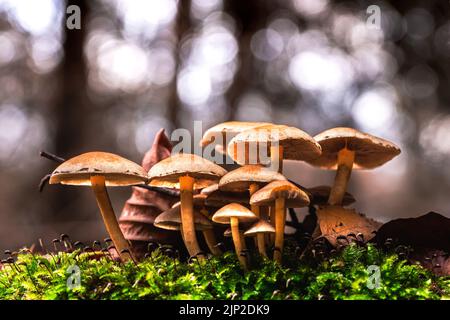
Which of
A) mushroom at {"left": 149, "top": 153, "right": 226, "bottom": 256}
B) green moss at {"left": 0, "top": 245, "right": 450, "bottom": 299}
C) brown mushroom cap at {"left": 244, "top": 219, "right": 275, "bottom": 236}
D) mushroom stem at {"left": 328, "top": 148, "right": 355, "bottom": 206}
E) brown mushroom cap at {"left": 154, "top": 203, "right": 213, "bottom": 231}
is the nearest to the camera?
green moss at {"left": 0, "top": 245, "right": 450, "bottom": 299}

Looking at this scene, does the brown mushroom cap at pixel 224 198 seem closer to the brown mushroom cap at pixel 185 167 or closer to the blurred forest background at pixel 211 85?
the brown mushroom cap at pixel 185 167

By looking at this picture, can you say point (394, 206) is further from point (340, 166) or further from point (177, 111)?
point (340, 166)

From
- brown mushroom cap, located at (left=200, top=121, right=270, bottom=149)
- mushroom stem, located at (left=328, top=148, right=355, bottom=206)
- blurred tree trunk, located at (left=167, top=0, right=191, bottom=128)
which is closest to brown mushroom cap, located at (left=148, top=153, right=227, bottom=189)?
brown mushroom cap, located at (left=200, top=121, right=270, bottom=149)

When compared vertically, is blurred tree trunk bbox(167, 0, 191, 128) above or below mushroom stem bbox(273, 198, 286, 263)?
above

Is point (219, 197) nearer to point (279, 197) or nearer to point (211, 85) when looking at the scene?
point (279, 197)

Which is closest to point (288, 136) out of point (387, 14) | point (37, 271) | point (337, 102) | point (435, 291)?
point (435, 291)

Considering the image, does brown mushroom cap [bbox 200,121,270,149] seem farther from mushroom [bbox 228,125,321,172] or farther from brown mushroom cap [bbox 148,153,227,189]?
brown mushroom cap [bbox 148,153,227,189]

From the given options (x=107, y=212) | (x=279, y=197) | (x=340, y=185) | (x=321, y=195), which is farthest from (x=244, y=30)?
(x=279, y=197)
